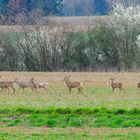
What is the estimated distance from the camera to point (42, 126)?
2034 cm

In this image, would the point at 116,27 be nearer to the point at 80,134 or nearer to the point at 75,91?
the point at 75,91

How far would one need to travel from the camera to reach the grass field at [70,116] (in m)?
18.3

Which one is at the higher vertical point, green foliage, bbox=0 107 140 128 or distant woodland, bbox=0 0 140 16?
distant woodland, bbox=0 0 140 16

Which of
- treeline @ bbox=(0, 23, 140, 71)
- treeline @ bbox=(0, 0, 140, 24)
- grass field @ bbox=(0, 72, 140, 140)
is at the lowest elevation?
grass field @ bbox=(0, 72, 140, 140)

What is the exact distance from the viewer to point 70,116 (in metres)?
21.9

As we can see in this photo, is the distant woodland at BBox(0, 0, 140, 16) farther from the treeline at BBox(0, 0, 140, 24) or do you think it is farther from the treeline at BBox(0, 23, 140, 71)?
the treeline at BBox(0, 23, 140, 71)

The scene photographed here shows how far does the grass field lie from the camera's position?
1834 cm

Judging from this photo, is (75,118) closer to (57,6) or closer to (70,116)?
(70,116)

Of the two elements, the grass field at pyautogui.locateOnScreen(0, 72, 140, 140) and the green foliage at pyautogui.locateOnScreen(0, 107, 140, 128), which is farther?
the green foliage at pyautogui.locateOnScreen(0, 107, 140, 128)

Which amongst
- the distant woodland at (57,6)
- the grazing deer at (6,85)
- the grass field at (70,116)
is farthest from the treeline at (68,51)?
the grass field at (70,116)

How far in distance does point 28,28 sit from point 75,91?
31468 millimetres

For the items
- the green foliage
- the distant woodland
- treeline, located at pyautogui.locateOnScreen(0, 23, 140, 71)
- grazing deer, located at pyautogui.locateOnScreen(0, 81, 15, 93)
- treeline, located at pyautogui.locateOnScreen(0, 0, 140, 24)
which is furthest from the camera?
the distant woodland

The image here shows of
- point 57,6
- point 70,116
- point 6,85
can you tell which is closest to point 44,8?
point 57,6

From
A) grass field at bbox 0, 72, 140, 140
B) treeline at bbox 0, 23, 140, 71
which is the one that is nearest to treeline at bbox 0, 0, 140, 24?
treeline at bbox 0, 23, 140, 71
